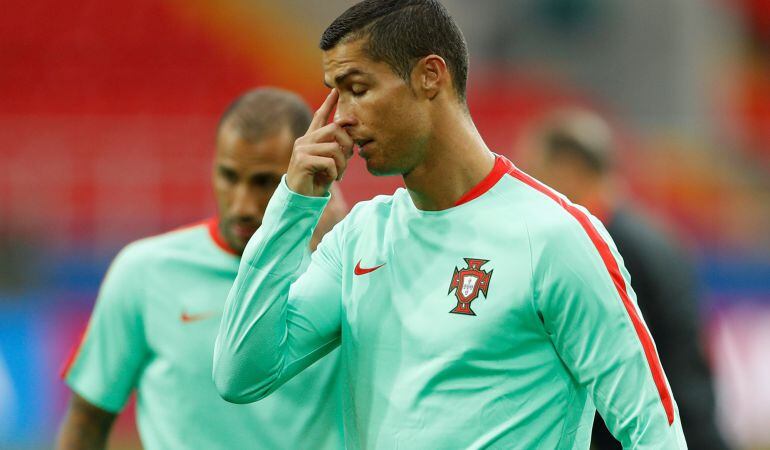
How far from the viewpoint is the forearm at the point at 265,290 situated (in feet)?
9.41

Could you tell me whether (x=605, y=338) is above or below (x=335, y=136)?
below

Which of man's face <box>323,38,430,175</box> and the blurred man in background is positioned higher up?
man's face <box>323,38,430,175</box>

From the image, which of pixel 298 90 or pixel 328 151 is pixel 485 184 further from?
pixel 298 90

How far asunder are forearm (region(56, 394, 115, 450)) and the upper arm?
4cm

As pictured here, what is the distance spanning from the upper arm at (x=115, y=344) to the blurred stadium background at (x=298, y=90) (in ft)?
20.4

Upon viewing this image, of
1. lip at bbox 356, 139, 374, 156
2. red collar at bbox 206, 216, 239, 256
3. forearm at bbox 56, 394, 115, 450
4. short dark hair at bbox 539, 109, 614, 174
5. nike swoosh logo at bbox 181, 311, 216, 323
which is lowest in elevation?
forearm at bbox 56, 394, 115, 450

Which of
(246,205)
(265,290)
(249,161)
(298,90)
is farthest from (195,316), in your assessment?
(298,90)

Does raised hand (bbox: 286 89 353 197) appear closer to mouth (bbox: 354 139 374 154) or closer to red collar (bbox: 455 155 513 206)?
mouth (bbox: 354 139 374 154)

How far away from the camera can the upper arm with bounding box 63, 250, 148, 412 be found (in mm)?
3672

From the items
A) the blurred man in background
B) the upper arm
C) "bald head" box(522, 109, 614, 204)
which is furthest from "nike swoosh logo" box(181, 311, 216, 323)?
"bald head" box(522, 109, 614, 204)

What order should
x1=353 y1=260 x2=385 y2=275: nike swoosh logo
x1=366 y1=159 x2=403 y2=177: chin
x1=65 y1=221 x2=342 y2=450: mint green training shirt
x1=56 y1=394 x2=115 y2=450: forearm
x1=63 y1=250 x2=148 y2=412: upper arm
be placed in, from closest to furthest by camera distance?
x1=366 y1=159 x2=403 y2=177: chin < x1=353 y1=260 x2=385 y2=275: nike swoosh logo < x1=65 y1=221 x2=342 y2=450: mint green training shirt < x1=63 y1=250 x2=148 y2=412: upper arm < x1=56 y1=394 x2=115 y2=450: forearm

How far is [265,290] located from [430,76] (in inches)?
24.8

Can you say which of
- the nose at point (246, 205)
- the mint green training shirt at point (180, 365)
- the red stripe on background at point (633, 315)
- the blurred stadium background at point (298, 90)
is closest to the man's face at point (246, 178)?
the nose at point (246, 205)

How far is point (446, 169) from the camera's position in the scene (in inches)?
114
